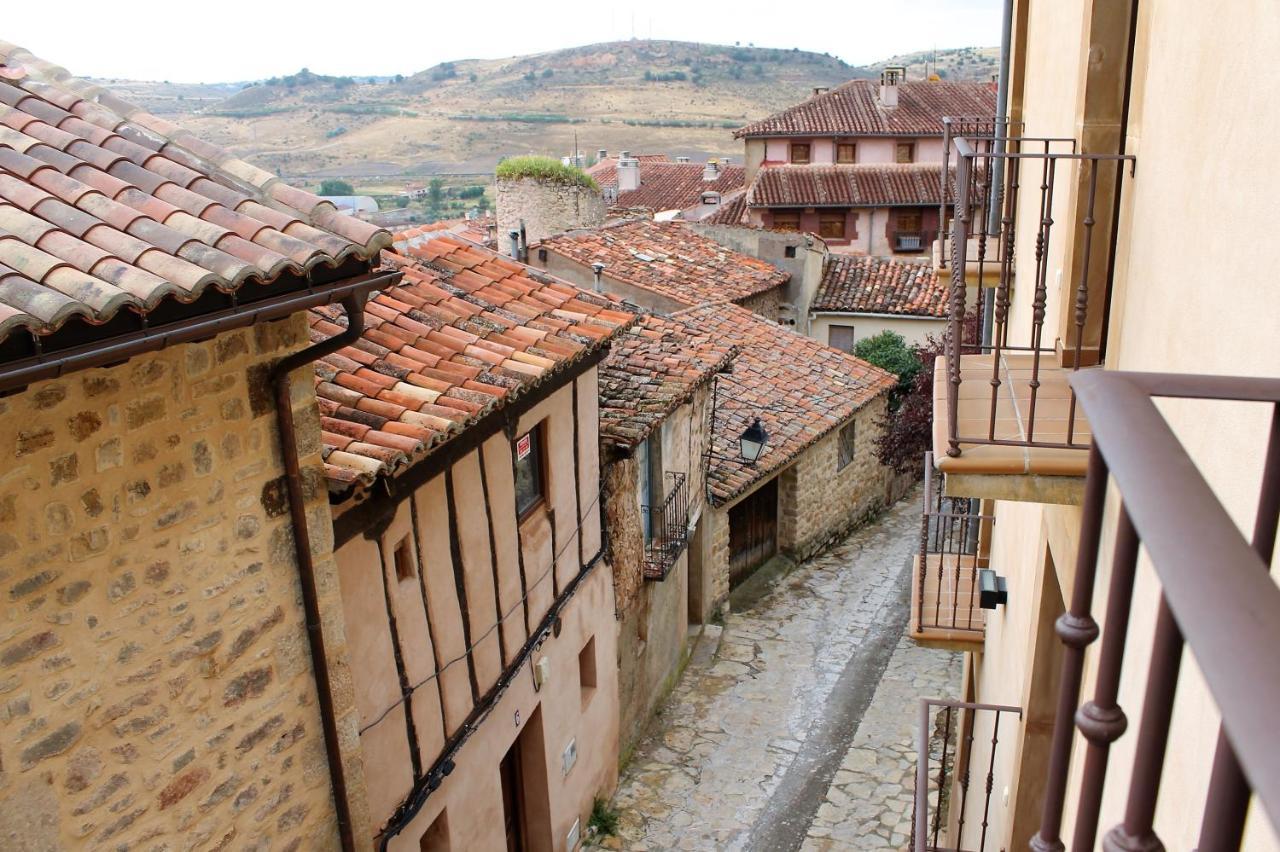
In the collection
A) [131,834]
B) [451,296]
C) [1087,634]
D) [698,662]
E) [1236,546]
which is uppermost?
[1236,546]

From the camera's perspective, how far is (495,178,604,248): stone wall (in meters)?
26.6

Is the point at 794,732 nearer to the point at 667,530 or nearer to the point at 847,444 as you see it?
the point at 667,530

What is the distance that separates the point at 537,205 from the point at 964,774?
67.3ft

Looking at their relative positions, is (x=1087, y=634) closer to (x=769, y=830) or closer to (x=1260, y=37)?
(x=1260, y=37)

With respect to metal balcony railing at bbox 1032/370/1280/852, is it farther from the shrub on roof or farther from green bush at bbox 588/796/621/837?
the shrub on roof

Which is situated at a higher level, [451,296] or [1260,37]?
[1260,37]

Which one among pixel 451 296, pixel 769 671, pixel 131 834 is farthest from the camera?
pixel 769 671

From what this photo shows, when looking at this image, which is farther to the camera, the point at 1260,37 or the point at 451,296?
the point at 451,296

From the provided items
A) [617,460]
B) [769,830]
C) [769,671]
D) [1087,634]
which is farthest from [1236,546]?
[769,671]

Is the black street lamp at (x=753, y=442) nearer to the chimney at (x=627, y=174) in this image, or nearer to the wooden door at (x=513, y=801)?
the wooden door at (x=513, y=801)

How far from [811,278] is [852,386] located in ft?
22.9

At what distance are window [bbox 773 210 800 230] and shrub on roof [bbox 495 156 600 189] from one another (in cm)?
951

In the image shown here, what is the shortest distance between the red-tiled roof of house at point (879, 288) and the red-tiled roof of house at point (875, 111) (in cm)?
1103

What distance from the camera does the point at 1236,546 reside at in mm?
1031
